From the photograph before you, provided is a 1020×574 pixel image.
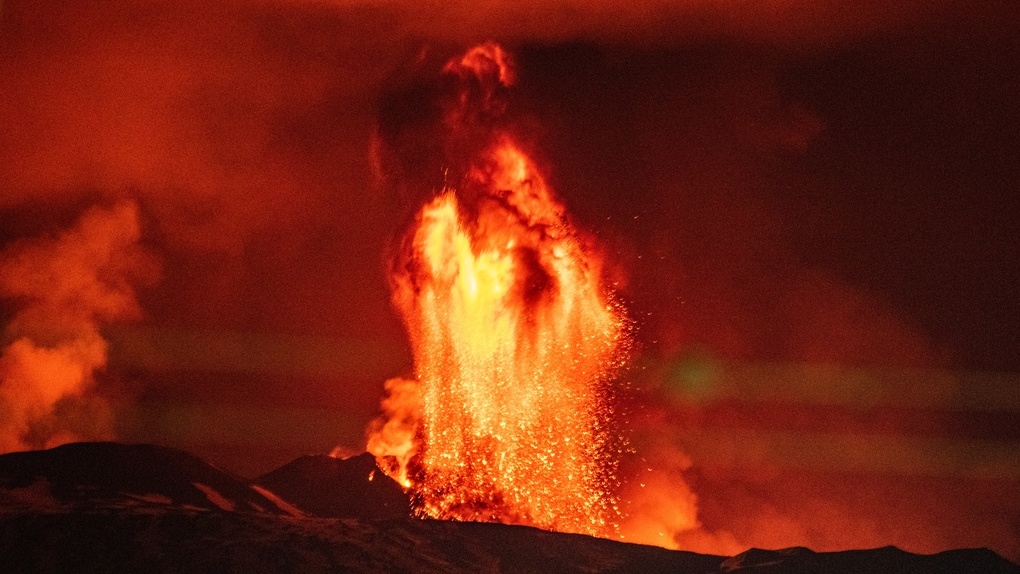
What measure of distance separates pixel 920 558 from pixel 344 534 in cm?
5975

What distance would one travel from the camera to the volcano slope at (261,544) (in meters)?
112

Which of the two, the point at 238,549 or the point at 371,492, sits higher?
the point at 371,492

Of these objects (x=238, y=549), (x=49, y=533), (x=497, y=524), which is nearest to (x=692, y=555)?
(x=497, y=524)

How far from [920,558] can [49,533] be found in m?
87.6

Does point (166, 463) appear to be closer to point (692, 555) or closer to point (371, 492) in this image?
point (371, 492)

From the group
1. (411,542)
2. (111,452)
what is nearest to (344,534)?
(411,542)

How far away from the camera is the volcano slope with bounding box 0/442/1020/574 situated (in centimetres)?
11212

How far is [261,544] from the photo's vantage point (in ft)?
Answer: 375

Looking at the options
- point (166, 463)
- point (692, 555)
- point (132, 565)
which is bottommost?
point (132, 565)

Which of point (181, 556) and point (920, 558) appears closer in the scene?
point (181, 556)

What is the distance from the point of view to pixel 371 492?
17612 cm

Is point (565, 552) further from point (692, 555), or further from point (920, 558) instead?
point (920, 558)

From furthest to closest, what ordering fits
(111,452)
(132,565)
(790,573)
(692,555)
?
(111,452), (692,555), (790,573), (132,565)

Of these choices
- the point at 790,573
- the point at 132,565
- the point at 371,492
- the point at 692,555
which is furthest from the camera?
the point at 371,492
